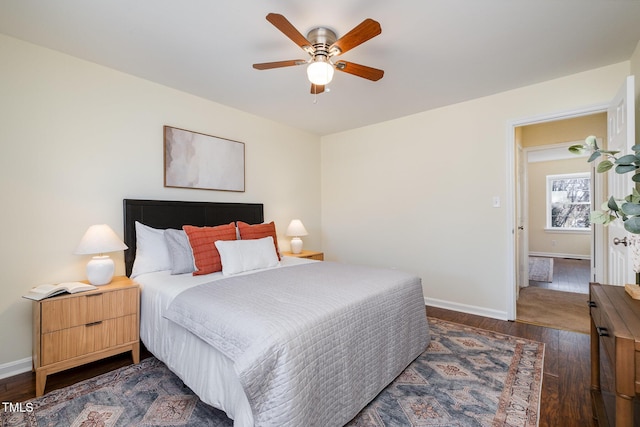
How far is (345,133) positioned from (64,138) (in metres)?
3.27

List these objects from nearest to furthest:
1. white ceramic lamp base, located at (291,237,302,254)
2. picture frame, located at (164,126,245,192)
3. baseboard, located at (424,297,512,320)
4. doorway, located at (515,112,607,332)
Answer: picture frame, located at (164,126,245,192) → baseboard, located at (424,297,512,320) → doorway, located at (515,112,607,332) → white ceramic lamp base, located at (291,237,302,254)

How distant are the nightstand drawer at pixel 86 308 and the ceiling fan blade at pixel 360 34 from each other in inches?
89.7

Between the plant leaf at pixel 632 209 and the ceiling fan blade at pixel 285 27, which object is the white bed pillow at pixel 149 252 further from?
the plant leaf at pixel 632 209

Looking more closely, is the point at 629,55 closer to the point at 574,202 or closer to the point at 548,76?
the point at 548,76

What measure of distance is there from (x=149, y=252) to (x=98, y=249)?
412mm

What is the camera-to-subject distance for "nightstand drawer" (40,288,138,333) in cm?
187

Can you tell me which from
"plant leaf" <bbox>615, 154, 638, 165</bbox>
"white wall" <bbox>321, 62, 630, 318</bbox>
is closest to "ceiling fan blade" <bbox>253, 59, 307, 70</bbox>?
"plant leaf" <bbox>615, 154, 638, 165</bbox>

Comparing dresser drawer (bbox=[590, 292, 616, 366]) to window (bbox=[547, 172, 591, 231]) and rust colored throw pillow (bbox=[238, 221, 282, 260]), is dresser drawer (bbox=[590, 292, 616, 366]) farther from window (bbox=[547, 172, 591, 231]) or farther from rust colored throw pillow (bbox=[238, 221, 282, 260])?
window (bbox=[547, 172, 591, 231])

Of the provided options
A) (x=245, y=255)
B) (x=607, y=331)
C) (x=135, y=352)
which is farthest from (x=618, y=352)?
(x=135, y=352)

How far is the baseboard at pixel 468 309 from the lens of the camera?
311 centimetres

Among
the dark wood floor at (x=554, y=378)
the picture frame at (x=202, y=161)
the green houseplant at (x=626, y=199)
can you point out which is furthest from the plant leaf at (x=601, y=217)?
the picture frame at (x=202, y=161)

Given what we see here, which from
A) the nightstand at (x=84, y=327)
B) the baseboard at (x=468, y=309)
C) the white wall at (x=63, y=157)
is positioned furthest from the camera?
the baseboard at (x=468, y=309)

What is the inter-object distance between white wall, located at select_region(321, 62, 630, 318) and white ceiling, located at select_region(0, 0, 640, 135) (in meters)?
0.24

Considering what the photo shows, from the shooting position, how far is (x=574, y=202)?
707 centimetres
